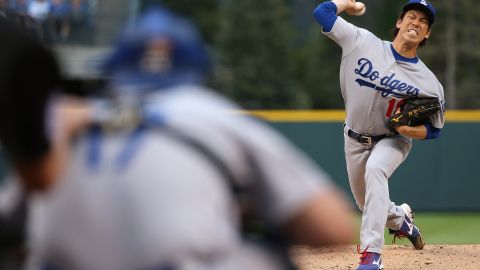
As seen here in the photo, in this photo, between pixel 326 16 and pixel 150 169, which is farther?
pixel 326 16

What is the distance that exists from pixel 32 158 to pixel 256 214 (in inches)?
20.5

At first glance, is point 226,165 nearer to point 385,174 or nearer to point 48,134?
point 48,134

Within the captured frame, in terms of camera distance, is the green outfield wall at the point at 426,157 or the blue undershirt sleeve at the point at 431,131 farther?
the green outfield wall at the point at 426,157

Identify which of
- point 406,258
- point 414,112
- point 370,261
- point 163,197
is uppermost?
point 163,197

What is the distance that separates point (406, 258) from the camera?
786 cm

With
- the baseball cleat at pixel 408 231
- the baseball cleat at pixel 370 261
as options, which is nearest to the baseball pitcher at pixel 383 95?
the baseball cleat at pixel 370 261

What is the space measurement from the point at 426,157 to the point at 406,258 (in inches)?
152

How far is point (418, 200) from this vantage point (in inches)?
453

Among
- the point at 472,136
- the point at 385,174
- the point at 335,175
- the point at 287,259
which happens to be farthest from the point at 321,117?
the point at 287,259

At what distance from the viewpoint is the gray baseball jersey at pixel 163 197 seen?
2207mm

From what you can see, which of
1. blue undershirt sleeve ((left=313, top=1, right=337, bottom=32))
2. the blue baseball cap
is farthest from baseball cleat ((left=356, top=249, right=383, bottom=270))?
the blue baseball cap

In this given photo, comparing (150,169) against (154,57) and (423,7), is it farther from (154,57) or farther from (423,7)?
(423,7)

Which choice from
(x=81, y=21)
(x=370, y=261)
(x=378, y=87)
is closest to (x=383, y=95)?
(x=378, y=87)

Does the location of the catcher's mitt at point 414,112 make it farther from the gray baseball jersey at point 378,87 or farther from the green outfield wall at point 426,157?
the green outfield wall at point 426,157
